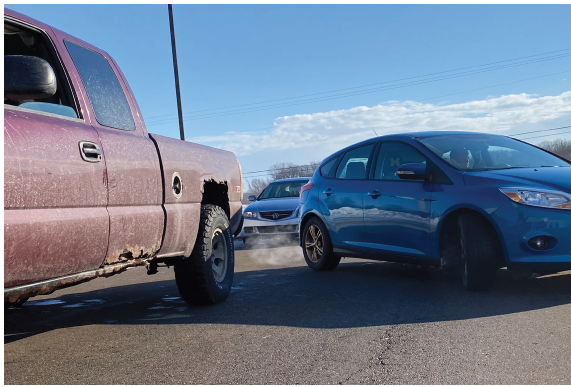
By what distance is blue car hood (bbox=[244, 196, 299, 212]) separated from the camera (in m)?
13.7

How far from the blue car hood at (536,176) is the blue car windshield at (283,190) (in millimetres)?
8712

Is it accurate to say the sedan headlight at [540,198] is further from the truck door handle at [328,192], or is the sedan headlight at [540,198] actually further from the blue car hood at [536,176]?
the truck door handle at [328,192]

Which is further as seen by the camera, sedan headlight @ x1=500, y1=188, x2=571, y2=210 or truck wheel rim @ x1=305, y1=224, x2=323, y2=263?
truck wheel rim @ x1=305, y1=224, x2=323, y2=263

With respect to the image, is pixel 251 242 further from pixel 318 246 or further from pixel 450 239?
pixel 450 239

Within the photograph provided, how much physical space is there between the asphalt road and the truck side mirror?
5.18 feet

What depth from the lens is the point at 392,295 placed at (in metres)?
6.09

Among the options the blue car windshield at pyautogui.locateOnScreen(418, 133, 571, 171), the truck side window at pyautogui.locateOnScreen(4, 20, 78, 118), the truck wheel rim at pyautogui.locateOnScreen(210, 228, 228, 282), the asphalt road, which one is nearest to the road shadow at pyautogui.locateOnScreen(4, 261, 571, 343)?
the asphalt road

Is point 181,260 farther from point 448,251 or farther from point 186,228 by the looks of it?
point 448,251

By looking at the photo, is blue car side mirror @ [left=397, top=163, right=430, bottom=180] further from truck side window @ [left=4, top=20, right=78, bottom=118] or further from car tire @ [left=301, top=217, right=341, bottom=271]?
truck side window @ [left=4, top=20, right=78, bottom=118]

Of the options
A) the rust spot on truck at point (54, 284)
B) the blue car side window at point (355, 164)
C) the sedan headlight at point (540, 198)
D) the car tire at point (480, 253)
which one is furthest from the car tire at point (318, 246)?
the rust spot on truck at point (54, 284)

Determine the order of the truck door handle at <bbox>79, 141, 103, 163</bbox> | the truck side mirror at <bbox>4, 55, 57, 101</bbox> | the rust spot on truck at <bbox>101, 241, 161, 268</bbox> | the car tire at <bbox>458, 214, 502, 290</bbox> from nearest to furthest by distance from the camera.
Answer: the truck side mirror at <bbox>4, 55, 57, 101</bbox>, the truck door handle at <bbox>79, 141, 103, 163</bbox>, the rust spot on truck at <bbox>101, 241, 161, 268</bbox>, the car tire at <bbox>458, 214, 502, 290</bbox>

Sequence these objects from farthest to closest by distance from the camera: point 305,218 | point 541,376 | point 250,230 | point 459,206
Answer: point 250,230, point 305,218, point 459,206, point 541,376

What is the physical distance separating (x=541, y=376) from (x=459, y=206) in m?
2.82

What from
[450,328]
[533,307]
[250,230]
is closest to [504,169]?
[533,307]
